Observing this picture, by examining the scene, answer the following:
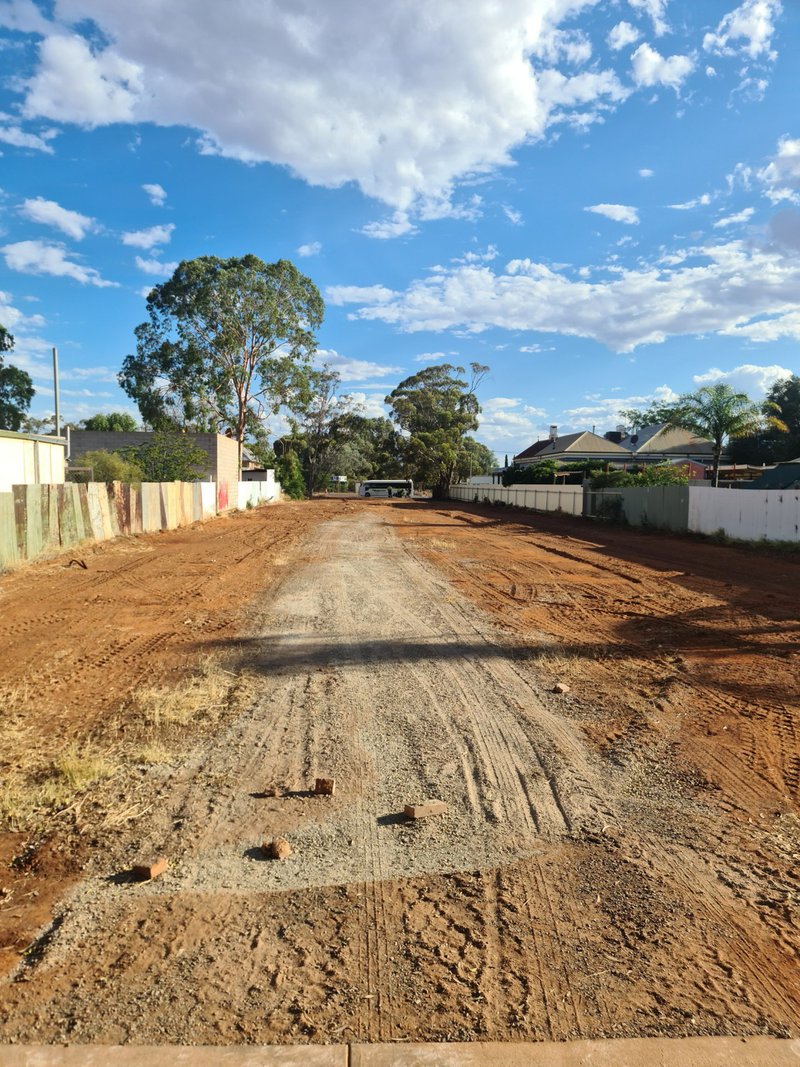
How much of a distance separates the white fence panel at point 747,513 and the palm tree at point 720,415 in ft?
39.1

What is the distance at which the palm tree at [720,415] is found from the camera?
33.9 m

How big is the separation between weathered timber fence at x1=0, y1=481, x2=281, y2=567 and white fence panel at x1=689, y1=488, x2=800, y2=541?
61.3 feet

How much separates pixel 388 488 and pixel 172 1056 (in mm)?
85396

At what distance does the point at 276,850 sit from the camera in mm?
3664

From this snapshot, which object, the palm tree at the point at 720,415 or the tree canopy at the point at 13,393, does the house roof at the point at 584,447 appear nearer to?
the palm tree at the point at 720,415

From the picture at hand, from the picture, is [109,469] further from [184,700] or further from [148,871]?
[148,871]

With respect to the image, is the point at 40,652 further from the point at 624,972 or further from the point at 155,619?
the point at 624,972

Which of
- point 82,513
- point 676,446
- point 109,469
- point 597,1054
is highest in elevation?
point 676,446

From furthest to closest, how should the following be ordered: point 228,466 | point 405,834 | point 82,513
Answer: point 228,466 → point 82,513 → point 405,834

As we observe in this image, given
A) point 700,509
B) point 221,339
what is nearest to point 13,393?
point 221,339

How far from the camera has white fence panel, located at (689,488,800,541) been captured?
19547 mm

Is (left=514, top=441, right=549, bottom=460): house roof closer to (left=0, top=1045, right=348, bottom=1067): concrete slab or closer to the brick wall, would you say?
the brick wall

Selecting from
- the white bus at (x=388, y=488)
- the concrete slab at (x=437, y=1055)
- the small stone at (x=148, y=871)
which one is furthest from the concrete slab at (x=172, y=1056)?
the white bus at (x=388, y=488)

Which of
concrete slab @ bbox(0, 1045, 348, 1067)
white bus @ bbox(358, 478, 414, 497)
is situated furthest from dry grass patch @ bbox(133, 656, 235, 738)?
white bus @ bbox(358, 478, 414, 497)
